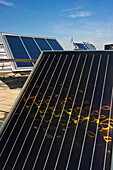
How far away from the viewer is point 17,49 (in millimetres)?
10609

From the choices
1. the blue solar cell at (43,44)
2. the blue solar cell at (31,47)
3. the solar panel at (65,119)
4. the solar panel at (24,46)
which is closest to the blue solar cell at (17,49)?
the solar panel at (24,46)

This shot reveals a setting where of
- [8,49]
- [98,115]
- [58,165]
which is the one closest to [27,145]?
[58,165]

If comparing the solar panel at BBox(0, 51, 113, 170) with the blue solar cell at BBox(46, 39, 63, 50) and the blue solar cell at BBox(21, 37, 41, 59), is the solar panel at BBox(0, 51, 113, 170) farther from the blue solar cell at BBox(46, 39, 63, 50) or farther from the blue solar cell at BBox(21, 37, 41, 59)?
the blue solar cell at BBox(46, 39, 63, 50)

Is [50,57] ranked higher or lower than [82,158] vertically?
higher

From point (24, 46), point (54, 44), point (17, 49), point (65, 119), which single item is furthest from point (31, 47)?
point (65, 119)

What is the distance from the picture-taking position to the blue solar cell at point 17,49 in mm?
9898

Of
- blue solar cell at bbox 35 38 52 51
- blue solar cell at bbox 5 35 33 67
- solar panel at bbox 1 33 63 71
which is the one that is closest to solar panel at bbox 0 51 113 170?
solar panel at bbox 1 33 63 71

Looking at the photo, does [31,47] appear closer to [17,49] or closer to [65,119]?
[17,49]

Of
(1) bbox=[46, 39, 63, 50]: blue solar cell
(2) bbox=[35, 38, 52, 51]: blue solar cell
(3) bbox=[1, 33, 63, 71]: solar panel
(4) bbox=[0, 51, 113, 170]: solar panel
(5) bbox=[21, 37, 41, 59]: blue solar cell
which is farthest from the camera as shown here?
(1) bbox=[46, 39, 63, 50]: blue solar cell

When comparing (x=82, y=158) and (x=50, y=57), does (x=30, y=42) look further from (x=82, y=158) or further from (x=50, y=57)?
(x=82, y=158)

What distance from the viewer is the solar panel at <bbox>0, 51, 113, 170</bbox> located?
1674 mm

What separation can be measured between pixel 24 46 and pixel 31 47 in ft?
1.85

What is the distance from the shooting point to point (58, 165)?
5.38 ft

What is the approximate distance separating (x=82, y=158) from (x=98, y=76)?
4.19 feet
